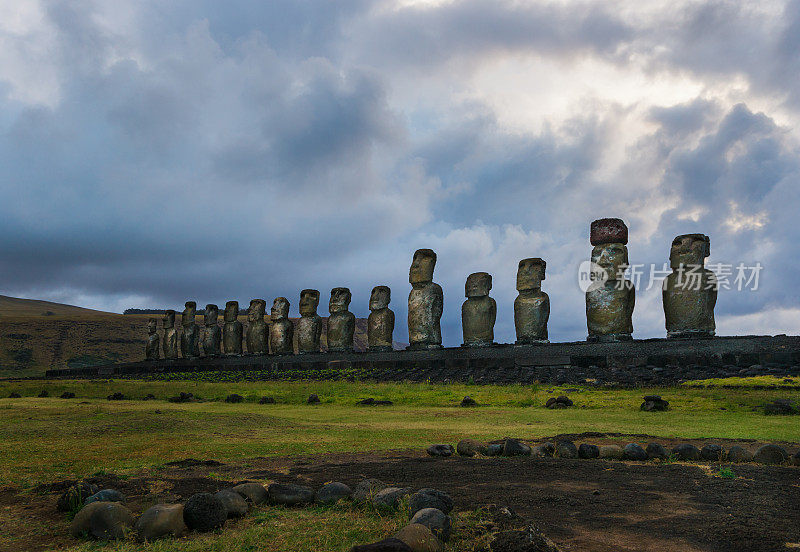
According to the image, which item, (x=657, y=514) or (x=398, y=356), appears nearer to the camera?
(x=657, y=514)

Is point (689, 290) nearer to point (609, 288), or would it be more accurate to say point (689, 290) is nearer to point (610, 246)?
point (609, 288)

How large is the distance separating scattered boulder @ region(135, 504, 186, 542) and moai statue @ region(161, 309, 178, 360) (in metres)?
33.0

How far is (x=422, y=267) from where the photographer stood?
21406 mm

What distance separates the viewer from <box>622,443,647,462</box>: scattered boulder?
529cm

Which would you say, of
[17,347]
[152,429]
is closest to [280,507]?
[152,429]

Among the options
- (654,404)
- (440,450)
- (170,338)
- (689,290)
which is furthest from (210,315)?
(440,450)

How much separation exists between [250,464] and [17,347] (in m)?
51.2

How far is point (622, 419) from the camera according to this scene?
8602 mm

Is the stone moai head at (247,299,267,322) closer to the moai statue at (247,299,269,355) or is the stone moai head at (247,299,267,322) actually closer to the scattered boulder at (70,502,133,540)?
the moai statue at (247,299,269,355)

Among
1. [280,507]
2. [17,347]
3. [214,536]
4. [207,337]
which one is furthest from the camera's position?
[17,347]

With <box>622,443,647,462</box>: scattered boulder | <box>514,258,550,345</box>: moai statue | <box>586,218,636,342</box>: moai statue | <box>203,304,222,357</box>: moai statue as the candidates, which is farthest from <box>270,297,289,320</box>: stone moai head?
<box>622,443,647,462</box>: scattered boulder

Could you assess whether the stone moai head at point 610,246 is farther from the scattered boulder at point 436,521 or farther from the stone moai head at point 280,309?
the stone moai head at point 280,309

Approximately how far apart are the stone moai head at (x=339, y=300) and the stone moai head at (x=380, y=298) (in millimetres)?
1789

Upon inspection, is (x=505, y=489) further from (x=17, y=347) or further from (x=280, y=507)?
Result: (x=17, y=347)
